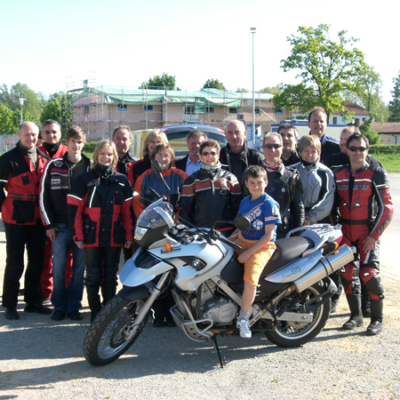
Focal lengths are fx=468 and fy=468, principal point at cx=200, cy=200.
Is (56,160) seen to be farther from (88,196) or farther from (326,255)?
(326,255)

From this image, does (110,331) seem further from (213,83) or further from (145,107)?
(213,83)

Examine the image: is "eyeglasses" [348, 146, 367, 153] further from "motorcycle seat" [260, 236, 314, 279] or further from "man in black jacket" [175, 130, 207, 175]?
"man in black jacket" [175, 130, 207, 175]

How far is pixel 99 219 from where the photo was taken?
15.5 ft

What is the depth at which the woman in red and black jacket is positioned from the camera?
15.5ft

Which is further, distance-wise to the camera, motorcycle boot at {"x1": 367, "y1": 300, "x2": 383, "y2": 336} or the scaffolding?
the scaffolding

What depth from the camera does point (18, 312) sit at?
5309mm

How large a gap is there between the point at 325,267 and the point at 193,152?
2.20m

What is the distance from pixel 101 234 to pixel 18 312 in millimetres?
1537

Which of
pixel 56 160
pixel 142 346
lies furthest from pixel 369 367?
pixel 56 160

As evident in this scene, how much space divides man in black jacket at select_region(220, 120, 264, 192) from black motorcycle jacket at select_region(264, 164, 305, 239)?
2.13ft

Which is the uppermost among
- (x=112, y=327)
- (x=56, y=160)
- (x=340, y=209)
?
(x=56, y=160)

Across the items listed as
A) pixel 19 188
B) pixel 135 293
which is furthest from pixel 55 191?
pixel 135 293

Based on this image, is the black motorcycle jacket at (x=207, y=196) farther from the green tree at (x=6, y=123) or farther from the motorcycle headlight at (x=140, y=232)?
the green tree at (x=6, y=123)

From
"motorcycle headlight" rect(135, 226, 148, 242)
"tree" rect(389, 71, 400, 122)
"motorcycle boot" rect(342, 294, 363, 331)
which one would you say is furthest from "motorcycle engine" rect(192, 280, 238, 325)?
"tree" rect(389, 71, 400, 122)
